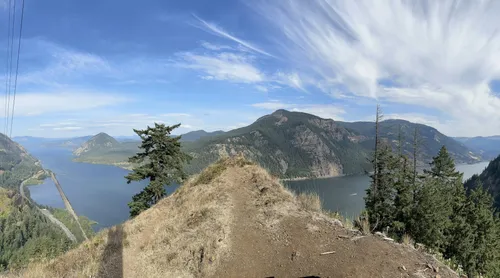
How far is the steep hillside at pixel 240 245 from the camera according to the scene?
355 inches

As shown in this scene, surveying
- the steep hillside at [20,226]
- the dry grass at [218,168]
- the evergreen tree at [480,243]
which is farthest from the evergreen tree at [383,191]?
the steep hillside at [20,226]

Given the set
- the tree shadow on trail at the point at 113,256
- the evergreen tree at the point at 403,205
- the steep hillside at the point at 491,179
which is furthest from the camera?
the steep hillside at the point at 491,179

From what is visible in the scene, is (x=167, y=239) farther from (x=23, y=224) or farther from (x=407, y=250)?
(x=23, y=224)

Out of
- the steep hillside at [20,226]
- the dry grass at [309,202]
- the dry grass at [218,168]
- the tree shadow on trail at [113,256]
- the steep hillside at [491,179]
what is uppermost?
the dry grass at [218,168]

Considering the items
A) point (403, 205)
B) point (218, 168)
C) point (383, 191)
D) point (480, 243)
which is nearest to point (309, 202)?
point (218, 168)

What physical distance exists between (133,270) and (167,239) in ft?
6.70

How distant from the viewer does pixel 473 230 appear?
120 feet

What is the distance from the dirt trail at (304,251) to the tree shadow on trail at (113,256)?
3860mm

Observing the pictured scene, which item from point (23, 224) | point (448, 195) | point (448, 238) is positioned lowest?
point (23, 224)

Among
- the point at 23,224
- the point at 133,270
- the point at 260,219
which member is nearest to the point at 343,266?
the point at 260,219

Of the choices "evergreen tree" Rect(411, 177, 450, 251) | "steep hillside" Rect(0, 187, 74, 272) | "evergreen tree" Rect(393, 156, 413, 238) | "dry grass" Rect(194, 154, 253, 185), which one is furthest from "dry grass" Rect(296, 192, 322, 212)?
"steep hillside" Rect(0, 187, 74, 272)

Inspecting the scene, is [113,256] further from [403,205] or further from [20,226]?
[20,226]

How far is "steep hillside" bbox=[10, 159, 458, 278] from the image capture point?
9.01 metres

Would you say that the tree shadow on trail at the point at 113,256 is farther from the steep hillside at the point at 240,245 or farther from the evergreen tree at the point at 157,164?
the evergreen tree at the point at 157,164
